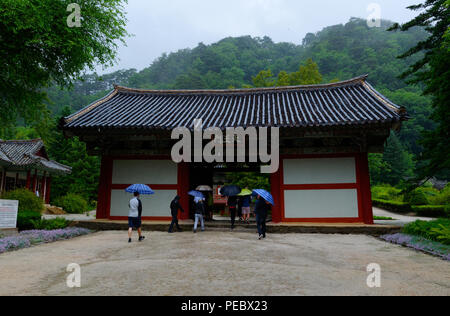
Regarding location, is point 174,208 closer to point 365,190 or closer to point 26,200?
point 365,190

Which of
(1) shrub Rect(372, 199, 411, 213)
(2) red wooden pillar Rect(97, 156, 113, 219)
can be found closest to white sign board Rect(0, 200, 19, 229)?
(2) red wooden pillar Rect(97, 156, 113, 219)

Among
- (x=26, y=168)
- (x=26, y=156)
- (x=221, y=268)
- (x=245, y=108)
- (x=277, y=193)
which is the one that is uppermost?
(x=245, y=108)

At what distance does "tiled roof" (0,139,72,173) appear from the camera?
2412 cm

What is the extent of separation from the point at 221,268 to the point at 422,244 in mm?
6191

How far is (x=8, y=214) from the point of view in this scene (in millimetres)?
9867

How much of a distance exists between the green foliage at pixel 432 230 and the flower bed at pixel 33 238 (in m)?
11.9

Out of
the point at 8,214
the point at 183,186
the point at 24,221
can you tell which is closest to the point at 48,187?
the point at 24,221

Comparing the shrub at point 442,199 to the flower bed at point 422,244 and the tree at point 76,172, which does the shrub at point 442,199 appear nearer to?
the flower bed at point 422,244

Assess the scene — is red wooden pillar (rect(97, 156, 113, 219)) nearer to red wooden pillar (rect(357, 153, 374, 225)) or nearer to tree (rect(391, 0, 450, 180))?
red wooden pillar (rect(357, 153, 374, 225))

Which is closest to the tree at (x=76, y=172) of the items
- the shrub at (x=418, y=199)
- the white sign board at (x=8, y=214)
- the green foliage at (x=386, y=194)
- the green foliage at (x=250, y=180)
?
the green foliage at (x=250, y=180)

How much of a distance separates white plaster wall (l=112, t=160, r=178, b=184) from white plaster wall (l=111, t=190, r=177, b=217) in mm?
534

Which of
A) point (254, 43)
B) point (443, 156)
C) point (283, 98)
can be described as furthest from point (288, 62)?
point (443, 156)
